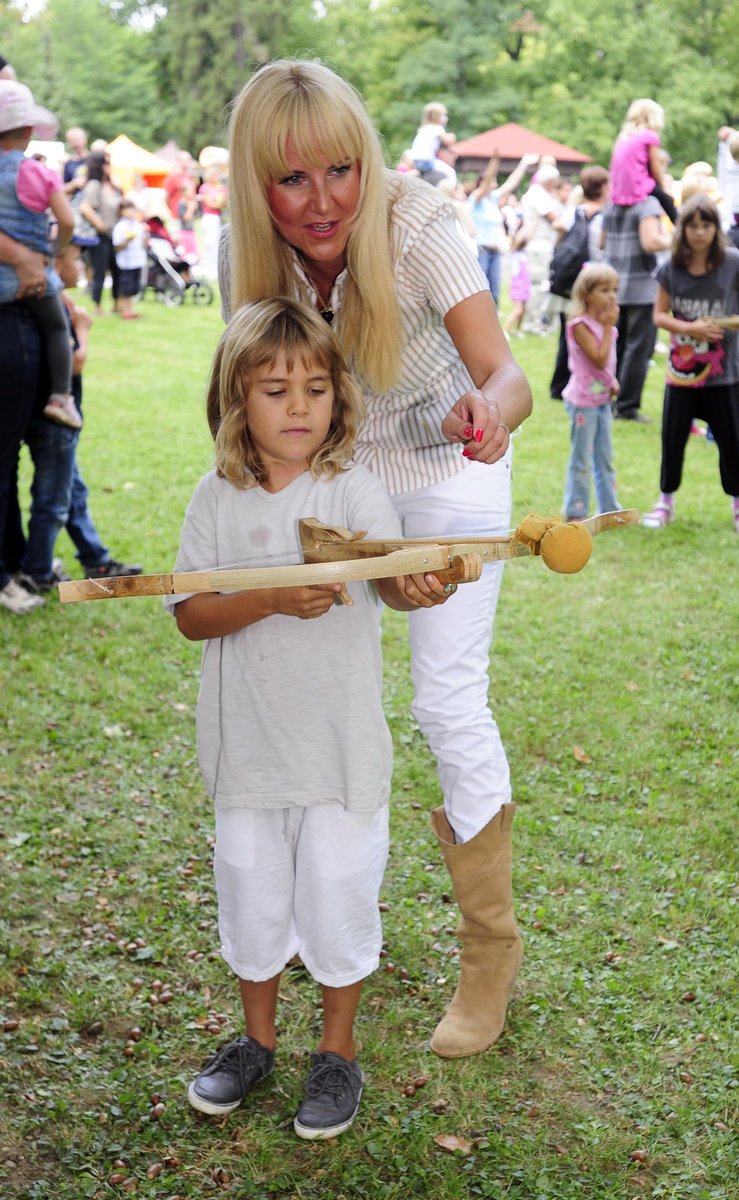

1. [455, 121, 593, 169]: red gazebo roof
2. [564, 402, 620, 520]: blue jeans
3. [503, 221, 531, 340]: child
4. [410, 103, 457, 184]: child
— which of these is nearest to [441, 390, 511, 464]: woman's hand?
[564, 402, 620, 520]: blue jeans

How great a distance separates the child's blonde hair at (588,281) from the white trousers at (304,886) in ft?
15.3

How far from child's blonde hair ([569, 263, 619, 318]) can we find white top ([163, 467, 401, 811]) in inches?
178

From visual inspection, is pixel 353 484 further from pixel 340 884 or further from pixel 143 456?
pixel 143 456

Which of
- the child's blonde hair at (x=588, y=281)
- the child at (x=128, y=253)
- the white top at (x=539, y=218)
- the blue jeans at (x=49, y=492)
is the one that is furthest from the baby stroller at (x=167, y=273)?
the blue jeans at (x=49, y=492)

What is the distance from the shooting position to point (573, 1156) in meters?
2.48

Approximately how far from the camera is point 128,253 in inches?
586

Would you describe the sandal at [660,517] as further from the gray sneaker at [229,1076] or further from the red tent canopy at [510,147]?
the red tent canopy at [510,147]

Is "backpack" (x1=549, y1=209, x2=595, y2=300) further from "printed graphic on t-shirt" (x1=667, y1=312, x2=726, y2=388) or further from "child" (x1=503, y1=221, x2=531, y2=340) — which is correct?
"child" (x1=503, y1=221, x2=531, y2=340)

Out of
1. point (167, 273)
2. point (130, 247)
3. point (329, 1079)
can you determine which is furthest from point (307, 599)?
point (167, 273)

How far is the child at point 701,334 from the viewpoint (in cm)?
639

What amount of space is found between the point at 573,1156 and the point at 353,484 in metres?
1.43

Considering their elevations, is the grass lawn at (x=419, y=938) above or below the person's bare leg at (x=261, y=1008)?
below

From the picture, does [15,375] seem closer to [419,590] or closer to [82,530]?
[82,530]

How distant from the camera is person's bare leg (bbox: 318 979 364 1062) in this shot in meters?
2.57
